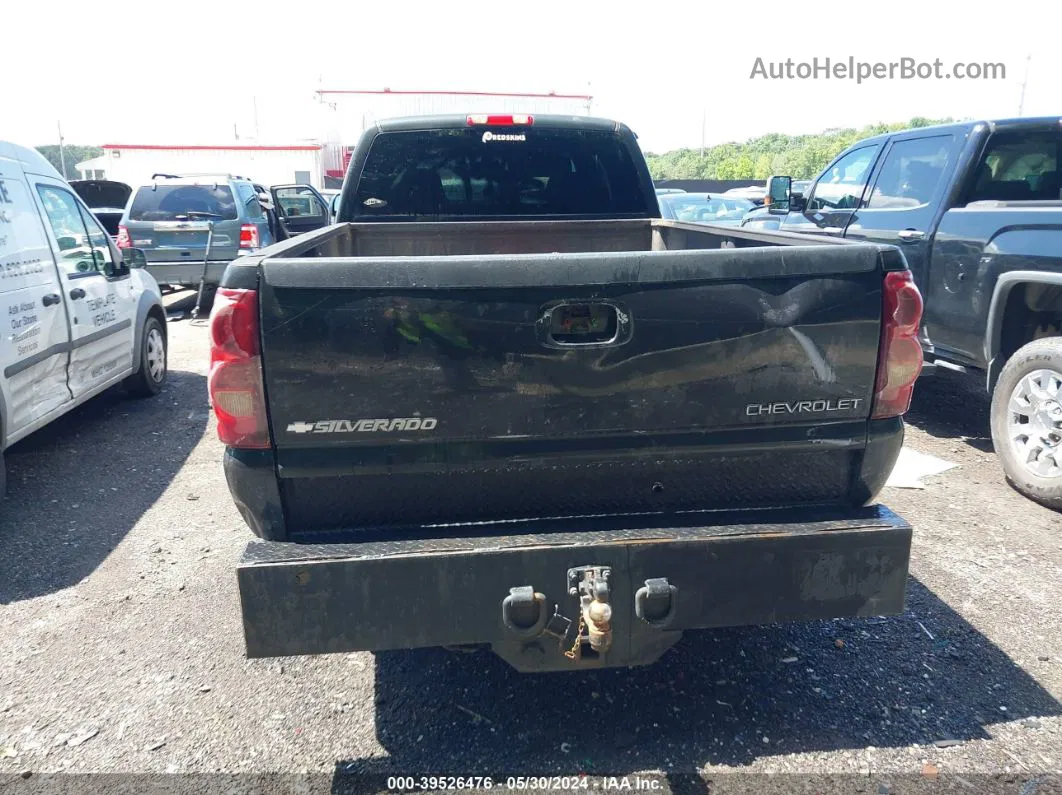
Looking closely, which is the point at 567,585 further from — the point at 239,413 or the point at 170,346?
the point at 170,346

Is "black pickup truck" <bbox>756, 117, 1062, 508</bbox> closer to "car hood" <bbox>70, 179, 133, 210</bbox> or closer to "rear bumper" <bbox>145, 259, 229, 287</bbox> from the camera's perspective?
"rear bumper" <bbox>145, 259, 229, 287</bbox>

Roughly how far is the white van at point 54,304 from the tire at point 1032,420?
592 cm

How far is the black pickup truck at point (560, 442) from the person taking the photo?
2375 millimetres

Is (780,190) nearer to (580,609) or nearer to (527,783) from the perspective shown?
(580,609)

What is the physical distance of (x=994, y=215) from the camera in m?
5.16

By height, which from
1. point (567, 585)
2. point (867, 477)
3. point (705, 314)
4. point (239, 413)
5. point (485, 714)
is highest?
point (705, 314)

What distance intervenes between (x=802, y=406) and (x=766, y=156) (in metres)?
53.4

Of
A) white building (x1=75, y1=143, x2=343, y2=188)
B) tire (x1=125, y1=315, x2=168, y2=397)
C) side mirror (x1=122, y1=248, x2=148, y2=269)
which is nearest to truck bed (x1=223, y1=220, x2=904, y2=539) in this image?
side mirror (x1=122, y1=248, x2=148, y2=269)

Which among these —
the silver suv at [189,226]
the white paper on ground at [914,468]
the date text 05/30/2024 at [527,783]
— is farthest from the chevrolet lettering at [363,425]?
the silver suv at [189,226]

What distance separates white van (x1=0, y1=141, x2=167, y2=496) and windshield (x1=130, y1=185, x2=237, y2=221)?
5161mm

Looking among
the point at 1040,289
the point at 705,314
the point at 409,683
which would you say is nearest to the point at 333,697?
the point at 409,683

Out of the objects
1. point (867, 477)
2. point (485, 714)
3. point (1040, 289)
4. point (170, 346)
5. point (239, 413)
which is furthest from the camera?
point (170, 346)

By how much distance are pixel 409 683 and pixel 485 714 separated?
368mm

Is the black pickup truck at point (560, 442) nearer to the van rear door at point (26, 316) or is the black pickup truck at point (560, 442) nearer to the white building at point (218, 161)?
the van rear door at point (26, 316)
